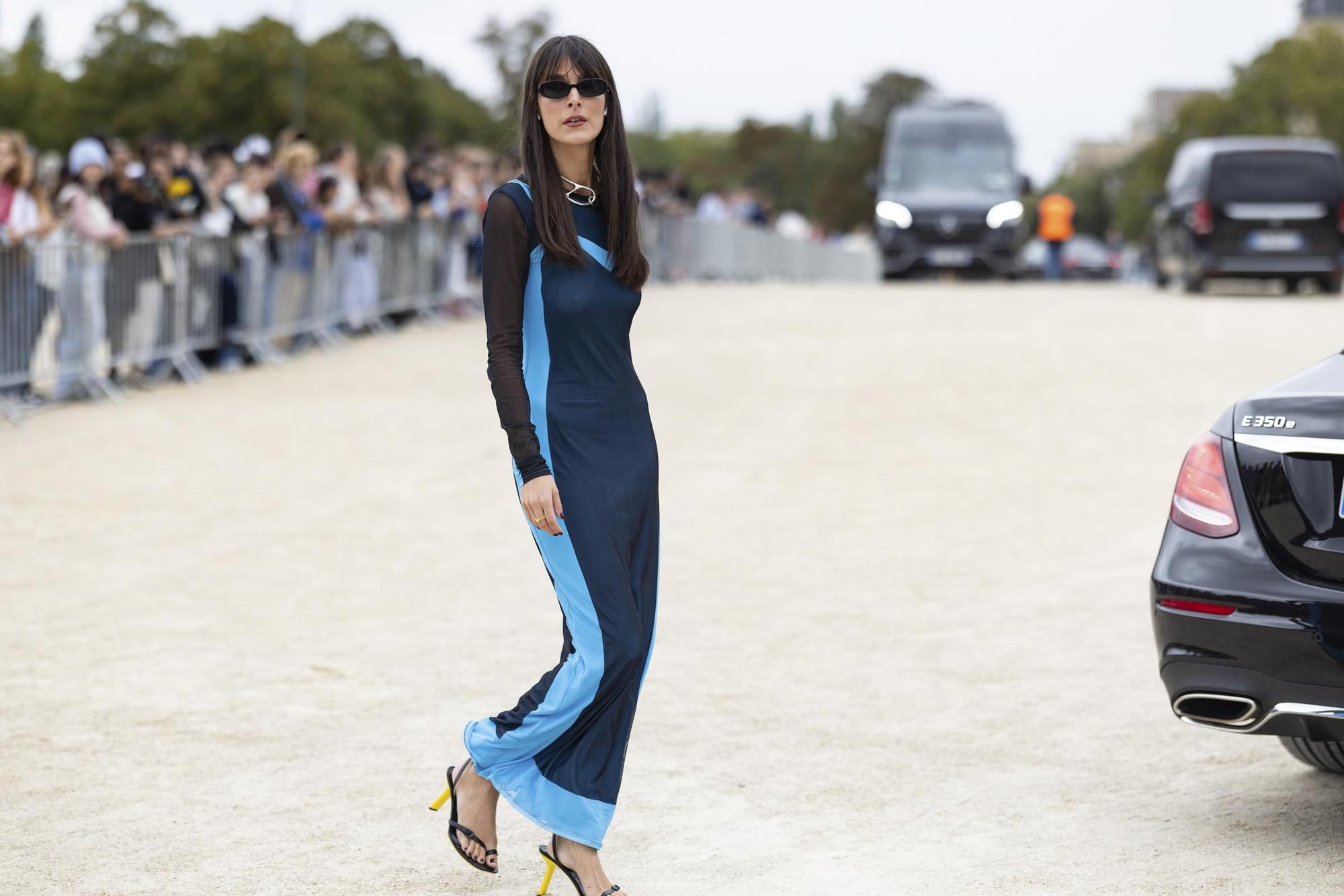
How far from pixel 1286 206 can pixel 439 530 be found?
58.2ft

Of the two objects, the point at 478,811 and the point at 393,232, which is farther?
the point at 393,232

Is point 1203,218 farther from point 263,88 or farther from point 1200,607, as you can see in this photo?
point 263,88

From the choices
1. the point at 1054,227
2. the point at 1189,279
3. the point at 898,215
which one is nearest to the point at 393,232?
the point at 1189,279

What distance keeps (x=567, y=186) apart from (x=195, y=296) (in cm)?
1246

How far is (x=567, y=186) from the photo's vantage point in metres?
4.62

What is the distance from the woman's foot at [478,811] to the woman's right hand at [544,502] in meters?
0.67

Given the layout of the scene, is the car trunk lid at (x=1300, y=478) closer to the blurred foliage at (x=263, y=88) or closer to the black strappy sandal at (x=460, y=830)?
the black strappy sandal at (x=460, y=830)

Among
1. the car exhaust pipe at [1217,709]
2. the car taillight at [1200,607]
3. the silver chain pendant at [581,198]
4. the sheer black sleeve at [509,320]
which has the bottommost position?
the car exhaust pipe at [1217,709]

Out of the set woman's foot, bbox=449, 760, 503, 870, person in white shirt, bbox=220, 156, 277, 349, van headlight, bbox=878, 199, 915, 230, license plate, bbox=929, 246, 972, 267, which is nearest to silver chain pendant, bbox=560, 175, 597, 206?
woman's foot, bbox=449, 760, 503, 870

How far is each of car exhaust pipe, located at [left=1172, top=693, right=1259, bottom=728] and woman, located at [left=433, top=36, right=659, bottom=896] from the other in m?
1.42

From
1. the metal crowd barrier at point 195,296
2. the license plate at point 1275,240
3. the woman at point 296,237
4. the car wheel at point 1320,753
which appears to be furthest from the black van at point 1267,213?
the car wheel at point 1320,753

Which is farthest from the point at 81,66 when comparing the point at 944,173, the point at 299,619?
the point at 299,619

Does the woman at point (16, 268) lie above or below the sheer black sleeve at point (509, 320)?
below

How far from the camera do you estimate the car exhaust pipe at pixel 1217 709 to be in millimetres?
4996
